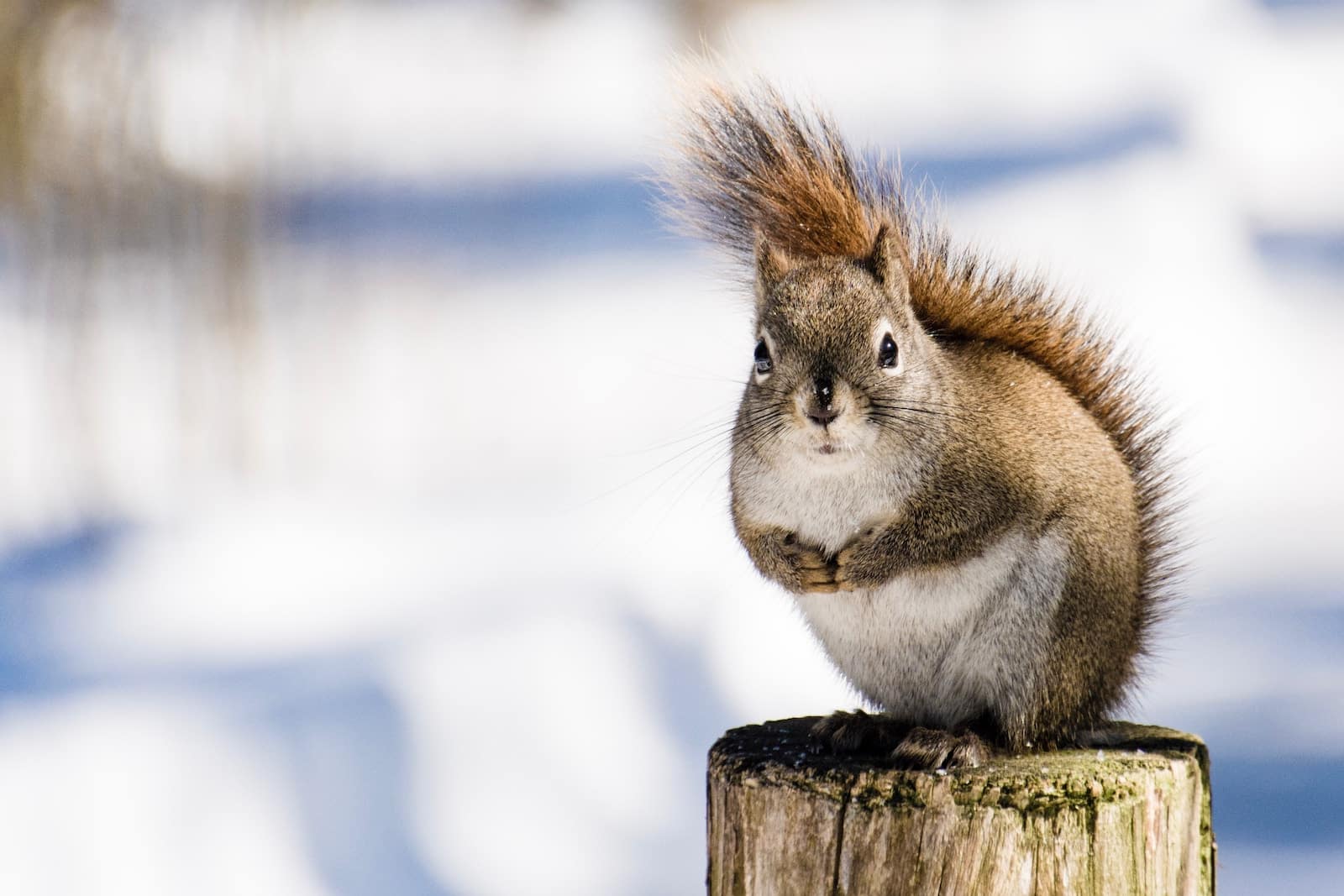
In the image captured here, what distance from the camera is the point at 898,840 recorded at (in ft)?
5.53

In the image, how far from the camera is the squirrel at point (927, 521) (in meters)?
1.82

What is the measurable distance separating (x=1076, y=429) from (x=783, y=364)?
1.52 feet

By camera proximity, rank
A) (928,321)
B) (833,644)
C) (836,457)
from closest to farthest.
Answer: (836,457) < (833,644) < (928,321)

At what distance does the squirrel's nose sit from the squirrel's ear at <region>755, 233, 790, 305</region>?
11.3 inches

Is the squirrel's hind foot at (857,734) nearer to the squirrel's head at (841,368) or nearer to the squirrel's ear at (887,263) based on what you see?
the squirrel's head at (841,368)

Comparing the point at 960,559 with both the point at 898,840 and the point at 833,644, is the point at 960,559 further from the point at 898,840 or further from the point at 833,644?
the point at 898,840

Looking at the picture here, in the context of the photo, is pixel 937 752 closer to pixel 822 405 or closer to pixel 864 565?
pixel 864 565

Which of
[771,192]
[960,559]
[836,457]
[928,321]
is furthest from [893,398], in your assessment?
[771,192]

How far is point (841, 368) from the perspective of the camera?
1.83m

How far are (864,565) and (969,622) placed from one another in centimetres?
17

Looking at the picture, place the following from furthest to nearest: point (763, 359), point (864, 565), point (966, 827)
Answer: point (763, 359), point (864, 565), point (966, 827)

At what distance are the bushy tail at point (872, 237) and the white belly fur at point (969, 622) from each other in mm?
370

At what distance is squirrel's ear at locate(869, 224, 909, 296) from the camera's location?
1.97m

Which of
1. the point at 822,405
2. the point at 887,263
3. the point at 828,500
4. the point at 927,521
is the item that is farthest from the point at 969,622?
the point at 887,263
